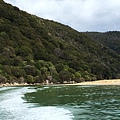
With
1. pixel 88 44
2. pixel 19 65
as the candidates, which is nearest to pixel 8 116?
pixel 19 65

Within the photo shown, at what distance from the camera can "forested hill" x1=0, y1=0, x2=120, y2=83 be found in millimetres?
103188

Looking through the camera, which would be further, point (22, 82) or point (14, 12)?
point (14, 12)

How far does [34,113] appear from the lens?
68.9 feet

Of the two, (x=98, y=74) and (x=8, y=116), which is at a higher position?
(x=98, y=74)

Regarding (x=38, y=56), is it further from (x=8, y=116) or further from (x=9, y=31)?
(x=8, y=116)

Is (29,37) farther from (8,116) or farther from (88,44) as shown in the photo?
(8,116)

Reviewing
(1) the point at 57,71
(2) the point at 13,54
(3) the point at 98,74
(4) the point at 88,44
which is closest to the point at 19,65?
(2) the point at 13,54

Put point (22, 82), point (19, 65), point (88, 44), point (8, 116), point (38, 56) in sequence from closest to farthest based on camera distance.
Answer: point (8, 116)
point (22, 82)
point (19, 65)
point (38, 56)
point (88, 44)

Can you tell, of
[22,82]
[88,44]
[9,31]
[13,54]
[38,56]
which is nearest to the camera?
[22,82]

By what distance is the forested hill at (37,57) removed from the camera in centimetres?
10319

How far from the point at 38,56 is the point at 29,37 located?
18422 mm

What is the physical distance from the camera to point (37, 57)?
12419 centimetres

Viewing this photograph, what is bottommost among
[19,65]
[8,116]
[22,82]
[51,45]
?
[8,116]

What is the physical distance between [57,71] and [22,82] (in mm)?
22824
